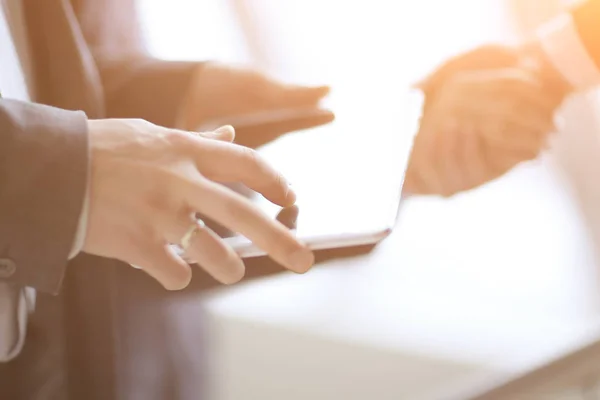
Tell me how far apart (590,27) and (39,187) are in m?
0.49

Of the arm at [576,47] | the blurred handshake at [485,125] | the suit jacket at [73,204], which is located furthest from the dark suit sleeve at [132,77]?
the arm at [576,47]

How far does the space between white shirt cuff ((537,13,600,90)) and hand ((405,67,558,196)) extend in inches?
1.0

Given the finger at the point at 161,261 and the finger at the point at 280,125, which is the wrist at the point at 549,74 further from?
the finger at the point at 161,261

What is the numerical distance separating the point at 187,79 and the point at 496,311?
0.35m

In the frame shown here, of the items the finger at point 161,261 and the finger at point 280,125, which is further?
the finger at point 280,125

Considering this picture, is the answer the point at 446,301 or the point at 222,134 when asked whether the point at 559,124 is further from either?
the point at 222,134

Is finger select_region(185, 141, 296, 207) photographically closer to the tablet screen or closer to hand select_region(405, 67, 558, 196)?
the tablet screen

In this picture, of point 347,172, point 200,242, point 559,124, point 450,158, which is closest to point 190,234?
point 200,242

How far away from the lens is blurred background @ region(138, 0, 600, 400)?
0.40m

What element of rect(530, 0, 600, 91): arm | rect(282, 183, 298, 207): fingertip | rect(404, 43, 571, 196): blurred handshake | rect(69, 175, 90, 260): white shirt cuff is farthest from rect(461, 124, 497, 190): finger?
rect(69, 175, 90, 260): white shirt cuff

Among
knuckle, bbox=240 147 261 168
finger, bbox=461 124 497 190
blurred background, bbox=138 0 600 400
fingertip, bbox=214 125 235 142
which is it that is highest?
knuckle, bbox=240 147 261 168

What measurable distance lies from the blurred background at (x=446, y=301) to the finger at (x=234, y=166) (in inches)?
5.8

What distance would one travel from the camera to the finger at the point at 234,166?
326mm

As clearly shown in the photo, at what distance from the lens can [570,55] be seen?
1.82 ft
